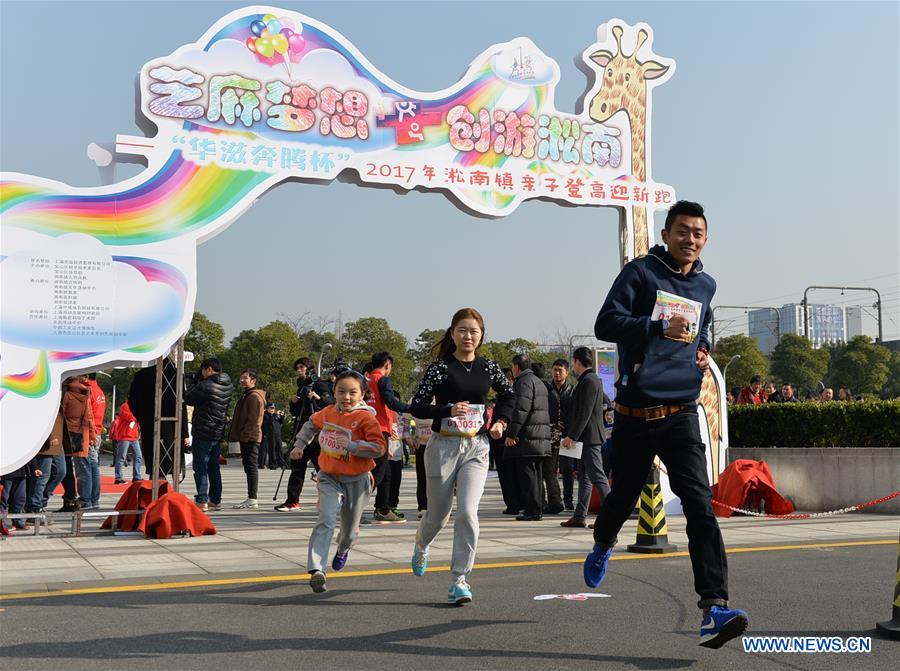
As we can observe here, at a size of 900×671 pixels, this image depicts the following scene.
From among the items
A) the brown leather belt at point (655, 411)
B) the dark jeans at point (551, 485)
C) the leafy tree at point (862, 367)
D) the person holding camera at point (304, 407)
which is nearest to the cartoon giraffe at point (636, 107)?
the dark jeans at point (551, 485)

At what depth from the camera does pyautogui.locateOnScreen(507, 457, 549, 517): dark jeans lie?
37.5ft

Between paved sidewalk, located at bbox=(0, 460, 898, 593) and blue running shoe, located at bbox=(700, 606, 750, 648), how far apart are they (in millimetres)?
3529

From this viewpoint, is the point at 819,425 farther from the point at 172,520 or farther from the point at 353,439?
the point at 353,439

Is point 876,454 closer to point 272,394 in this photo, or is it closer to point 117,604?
point 117,604

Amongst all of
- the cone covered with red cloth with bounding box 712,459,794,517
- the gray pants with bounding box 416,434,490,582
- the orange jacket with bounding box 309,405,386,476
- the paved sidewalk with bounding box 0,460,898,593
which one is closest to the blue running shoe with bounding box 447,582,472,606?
the gray pants with bounding box 416,434,490,582

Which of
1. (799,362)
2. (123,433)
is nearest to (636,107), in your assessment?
(123,433)

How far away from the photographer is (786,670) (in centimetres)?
438

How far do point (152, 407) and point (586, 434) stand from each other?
489 cm

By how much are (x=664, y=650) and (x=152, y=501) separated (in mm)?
6568

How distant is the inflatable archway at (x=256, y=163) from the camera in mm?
9609

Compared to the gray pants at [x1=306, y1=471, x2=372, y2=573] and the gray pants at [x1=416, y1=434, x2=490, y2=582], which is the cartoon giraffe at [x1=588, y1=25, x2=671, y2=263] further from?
the gray pants at [x1=416, y1=434, x2=490, y2=582]

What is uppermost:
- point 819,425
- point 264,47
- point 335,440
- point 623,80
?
point 623,80

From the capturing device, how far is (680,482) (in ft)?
16.0

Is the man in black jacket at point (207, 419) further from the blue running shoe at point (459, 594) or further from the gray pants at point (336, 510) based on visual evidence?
the blue running shoe at point (459, 594)
